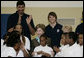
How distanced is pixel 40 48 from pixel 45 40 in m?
0.17

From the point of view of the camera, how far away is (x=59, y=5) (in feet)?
23.1

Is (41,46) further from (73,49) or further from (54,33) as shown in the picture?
(73,49)

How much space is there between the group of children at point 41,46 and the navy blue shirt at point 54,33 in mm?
116

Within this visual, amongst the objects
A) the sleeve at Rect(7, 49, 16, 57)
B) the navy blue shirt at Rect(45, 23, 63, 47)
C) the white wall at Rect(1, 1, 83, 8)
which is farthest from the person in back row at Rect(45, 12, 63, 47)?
the white wall at Rect(1, 1, 83, 8)

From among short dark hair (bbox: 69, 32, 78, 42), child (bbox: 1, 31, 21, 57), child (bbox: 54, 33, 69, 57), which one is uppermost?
child (bbox: 1, 31, 21, 57)

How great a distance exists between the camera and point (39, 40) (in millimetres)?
4371

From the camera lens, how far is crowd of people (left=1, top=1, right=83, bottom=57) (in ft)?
11.9

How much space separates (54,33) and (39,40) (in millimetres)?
397

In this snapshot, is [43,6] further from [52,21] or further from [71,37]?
[71,37]

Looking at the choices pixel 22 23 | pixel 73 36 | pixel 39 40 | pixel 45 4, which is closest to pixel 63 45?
pixel 73 36

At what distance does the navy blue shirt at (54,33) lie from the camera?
4512 millimetres

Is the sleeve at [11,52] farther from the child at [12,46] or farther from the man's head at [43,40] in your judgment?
the man's head at [43,40]

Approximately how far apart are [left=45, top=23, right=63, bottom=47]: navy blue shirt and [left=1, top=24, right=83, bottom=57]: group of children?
12 centimetres

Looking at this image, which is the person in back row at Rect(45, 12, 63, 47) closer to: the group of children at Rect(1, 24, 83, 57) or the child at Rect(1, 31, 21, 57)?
the group of children at Rect(1, 24, 83, 57)
